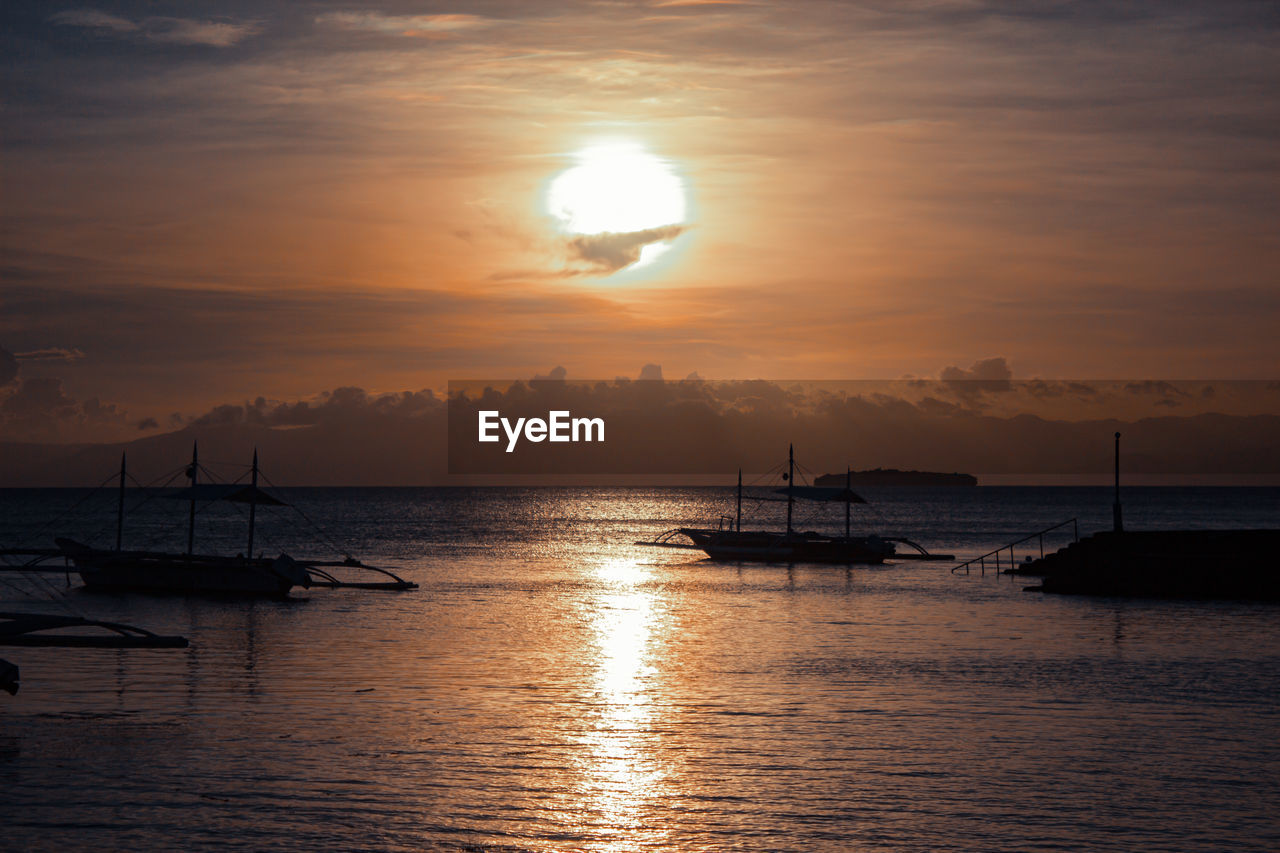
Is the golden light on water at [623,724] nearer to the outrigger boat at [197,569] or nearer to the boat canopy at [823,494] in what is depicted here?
the outrigger boat at [197,569]

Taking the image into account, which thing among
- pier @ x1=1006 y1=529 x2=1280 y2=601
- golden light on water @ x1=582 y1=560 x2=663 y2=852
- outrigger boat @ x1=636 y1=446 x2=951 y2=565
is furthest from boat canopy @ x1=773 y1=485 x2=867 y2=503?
golden light on water @ x1=582 y1=560 x2=663 y2=852

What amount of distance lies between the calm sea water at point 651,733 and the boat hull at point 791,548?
131 feet

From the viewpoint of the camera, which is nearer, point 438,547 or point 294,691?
point 294,691

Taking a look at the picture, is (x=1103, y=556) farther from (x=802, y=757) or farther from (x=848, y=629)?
(x=802, y=757)

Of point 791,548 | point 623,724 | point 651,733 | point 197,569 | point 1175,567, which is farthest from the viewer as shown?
point 791,548

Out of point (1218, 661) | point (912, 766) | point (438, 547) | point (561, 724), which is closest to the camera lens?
point (912, 766)

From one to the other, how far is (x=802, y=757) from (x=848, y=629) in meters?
27.8

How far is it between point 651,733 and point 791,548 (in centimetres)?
7246

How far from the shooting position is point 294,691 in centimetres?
3444

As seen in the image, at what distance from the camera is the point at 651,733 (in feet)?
93.8

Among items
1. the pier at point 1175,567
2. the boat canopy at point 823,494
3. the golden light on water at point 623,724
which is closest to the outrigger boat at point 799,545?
the boat canopy at point 823,494

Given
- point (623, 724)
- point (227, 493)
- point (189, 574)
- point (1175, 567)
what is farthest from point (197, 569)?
point (1175, 567)

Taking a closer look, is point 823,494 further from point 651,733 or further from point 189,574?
point 651,733

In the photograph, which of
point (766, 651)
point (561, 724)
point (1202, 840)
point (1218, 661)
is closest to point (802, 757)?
point (561, 724)
